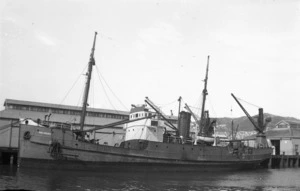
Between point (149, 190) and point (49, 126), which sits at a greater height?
point (49, 126)

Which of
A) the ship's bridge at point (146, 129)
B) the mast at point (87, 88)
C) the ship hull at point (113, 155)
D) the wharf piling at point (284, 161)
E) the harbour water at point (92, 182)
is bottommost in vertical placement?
the wharf piling at point (284, 161)

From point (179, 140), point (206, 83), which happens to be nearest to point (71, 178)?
point (179, 140)

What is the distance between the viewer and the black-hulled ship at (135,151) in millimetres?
21609

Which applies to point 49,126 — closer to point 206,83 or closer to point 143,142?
point 143,142

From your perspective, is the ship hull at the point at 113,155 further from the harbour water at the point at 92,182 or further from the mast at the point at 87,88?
the mast at the point at 87,88

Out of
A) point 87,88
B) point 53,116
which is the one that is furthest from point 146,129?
point 53,116

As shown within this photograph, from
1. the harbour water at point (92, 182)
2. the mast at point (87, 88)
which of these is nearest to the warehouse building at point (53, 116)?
the mast at point (87, 88)

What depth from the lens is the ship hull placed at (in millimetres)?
21547

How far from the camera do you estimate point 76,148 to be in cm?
2242

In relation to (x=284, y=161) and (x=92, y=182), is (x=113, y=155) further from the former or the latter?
(x=284, y=161)

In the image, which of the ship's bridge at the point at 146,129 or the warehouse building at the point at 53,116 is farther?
the warehouse building at the point at 53,116

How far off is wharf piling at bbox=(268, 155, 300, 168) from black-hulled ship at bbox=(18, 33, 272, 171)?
654 cm

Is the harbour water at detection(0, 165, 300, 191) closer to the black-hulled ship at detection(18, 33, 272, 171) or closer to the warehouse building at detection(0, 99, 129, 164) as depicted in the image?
the black-hulled ship at detection(18, 33, 272, 171)

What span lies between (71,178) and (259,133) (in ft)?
86.7
